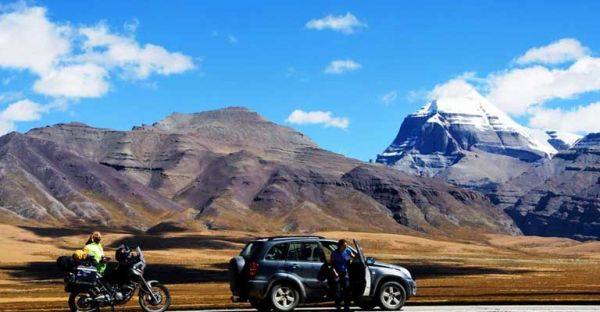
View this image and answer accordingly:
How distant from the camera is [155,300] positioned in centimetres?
2206

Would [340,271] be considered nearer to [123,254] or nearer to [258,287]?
[258,287]

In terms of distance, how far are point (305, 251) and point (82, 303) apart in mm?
6251

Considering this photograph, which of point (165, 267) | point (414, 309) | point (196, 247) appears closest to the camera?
point (414, 309)

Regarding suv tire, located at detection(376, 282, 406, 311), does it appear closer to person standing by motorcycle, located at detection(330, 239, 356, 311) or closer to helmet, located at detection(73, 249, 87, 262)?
person standing by motorcycle, located at detection(330, 239, 356, 311)

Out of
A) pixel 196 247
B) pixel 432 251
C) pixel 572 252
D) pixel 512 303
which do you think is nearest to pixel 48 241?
pixel 196 247

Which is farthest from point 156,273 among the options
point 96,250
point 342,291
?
point 342,291

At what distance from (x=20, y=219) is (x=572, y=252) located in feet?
426

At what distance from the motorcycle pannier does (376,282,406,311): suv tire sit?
26.0 ft

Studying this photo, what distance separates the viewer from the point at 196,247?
139375mm

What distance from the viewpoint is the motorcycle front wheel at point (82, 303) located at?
69.7 ft

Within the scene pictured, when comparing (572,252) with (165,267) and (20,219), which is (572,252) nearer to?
(165,267)

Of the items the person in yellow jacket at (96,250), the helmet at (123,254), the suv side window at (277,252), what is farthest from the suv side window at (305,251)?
the person in yellow jacket at (96,250)

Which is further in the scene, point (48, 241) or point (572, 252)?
point (572, 252)

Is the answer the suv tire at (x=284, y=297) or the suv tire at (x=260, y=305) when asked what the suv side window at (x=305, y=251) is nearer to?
the suv tire at (x=284, y=297)
